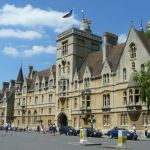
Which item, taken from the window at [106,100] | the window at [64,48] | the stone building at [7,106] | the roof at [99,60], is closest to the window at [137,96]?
the window at [106,100]

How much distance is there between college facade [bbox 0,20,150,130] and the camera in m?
57.7

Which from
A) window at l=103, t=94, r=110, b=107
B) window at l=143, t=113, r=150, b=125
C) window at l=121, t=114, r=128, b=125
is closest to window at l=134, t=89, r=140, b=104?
window at l=143, t=113, r=150, b=125

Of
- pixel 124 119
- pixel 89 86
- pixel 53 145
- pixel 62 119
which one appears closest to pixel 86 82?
pixel 89 86

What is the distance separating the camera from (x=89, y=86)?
221 feet

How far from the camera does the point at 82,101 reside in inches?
2680

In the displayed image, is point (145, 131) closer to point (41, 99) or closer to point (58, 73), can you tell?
point (58, 73)

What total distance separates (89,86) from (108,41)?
9.09m

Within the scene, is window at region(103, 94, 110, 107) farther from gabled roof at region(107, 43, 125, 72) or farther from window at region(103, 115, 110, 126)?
gabled roof at region(107, 43, 125, 72)

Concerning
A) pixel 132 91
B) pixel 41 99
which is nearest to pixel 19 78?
pixel 41 99

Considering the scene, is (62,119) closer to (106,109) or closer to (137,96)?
(106,109)

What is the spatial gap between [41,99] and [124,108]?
30.4m

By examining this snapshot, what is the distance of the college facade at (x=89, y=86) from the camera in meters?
57.7

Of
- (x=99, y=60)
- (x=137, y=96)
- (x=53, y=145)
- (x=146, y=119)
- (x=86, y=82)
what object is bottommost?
(x=53, y=145)

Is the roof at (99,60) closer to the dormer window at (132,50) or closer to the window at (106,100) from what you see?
the dormer window at (132,50)
